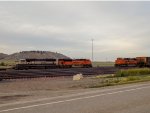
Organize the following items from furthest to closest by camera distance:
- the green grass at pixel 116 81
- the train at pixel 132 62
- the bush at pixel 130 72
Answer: the train at pixel 132 62 < the bush at pixel 130 72 < the green grass at pixel 116 81

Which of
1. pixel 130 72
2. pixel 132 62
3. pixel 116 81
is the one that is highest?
pixel 132 62

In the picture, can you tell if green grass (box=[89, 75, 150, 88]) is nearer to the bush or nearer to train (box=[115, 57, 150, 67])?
the bush

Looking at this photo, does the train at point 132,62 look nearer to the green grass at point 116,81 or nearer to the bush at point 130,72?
the bush at point 130,72

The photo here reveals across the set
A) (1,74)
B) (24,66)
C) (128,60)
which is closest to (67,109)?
(1,74)

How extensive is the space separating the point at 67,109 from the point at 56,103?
2.05 metres

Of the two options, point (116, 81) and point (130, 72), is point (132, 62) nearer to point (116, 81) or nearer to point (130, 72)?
point (130, 72)

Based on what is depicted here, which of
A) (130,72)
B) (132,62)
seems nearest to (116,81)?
(130,72)

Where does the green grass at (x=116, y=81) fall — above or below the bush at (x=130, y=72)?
below

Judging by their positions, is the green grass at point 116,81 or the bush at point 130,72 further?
the bush at point 130,72

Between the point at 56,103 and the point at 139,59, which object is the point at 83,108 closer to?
the point at 56,103

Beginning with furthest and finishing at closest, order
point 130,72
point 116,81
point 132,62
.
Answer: point 132,62, point 130,72, point 116,81

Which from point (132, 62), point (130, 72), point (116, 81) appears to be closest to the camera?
point (116, 81)

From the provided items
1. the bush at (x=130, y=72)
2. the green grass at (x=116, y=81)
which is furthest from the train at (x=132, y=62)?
the green grass at (x=116, y=81)

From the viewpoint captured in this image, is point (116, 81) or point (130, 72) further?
point (130, 72)
